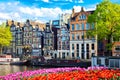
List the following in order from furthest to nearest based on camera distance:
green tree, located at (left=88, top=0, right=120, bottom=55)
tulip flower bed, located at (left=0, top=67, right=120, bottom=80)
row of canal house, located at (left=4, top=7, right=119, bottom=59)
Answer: row of canal house, located at (left=4, top=7, right=119, bottom=59) < green tree, located at (left=88, top=0, right=120, bottom=55) < tulip flower bed, located at (left=0, top=67, right=120, bottom=80)

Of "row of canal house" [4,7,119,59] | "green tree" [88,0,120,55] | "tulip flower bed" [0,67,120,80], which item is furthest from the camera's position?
"row of canal house" [4,7,119,59]

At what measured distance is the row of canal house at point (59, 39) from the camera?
175 ft

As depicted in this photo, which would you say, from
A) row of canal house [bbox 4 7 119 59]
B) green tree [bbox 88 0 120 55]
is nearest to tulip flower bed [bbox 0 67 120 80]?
green tree [bbox 88 0 120 55]

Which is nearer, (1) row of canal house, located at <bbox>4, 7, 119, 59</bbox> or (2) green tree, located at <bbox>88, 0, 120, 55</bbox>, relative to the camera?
(2) green tree, located at <bbox>88, 0, 120, 55</bbox>

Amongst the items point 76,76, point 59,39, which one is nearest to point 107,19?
point 59,39

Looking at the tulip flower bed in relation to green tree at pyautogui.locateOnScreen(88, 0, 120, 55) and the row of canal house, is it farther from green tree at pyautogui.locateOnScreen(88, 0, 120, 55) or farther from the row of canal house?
the row of canal house

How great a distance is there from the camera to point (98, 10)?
3516cm

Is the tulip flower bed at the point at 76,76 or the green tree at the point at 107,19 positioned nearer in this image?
the tulip flower bed at the point at 76,76

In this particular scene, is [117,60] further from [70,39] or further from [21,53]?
[21,53]

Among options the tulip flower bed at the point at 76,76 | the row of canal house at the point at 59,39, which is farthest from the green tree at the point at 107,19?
the tulip flower bed at the point at 76,76

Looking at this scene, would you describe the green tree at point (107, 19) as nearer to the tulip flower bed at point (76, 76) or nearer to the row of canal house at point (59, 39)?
the row of canal house at point (59, 39)

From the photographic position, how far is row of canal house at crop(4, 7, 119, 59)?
53.3m

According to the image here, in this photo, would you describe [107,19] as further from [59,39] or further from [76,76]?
[76,76]

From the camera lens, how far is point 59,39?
5828 centimetres
